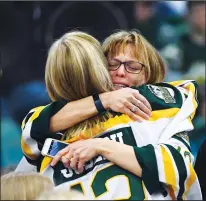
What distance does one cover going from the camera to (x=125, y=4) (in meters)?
5.07

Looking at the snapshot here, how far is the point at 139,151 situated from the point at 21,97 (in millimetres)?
2924

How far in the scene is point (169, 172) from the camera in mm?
2283

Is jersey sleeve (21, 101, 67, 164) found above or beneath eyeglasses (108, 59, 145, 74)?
beneath

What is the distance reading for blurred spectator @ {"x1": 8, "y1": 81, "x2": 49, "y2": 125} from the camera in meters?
5.11

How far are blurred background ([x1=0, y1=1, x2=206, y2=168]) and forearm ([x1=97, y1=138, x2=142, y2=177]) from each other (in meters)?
2.66

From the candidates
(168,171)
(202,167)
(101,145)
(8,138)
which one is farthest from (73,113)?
(8,138)

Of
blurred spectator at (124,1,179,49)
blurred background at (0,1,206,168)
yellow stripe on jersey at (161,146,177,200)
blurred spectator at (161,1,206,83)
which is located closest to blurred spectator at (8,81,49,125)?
blurred background at (0,1,206,168)

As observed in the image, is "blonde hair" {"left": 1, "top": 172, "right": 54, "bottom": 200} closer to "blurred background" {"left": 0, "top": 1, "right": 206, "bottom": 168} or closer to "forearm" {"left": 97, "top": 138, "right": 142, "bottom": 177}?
"forearm" {"left": 97, "top": 138, "right": 142, "bottom": 177}

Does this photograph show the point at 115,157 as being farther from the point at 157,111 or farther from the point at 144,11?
the point at 144,11

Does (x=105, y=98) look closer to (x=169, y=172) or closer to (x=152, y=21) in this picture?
(x=169, y=172)

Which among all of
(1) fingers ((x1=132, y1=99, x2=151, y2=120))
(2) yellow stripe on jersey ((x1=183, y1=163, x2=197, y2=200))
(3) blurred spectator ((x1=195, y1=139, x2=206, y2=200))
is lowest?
(3) blurred spectator ((x1=195, y1=139, x2=206, y2=200))

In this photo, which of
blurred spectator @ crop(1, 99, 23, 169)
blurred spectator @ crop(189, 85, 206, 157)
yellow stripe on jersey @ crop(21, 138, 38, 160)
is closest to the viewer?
yellow stripe on jersey @ crop(21, 138, 38, 160)

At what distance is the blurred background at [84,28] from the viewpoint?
503 centimetres

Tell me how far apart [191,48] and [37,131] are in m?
2.81
